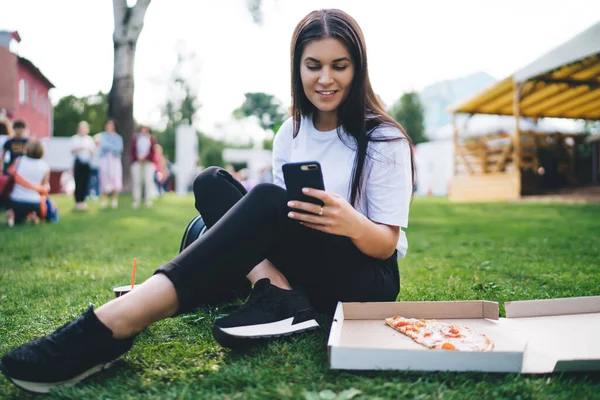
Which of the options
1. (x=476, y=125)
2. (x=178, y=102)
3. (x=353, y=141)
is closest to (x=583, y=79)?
(x=476, y=125)

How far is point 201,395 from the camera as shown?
131 centimetres

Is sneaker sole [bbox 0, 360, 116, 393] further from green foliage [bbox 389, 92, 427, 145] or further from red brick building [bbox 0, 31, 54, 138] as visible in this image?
green foliage [bbox 389, 92, 427, 145]

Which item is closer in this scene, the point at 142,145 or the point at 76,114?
the point at 142,145

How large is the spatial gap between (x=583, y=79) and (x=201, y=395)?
1247 centimetres

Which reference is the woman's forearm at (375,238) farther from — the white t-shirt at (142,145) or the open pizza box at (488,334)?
the white t-shirt at (142,145)

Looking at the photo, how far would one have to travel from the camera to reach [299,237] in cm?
175

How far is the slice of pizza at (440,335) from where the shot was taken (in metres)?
1.48

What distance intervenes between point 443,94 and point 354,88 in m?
57.9

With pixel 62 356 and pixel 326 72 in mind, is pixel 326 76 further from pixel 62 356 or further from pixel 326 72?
pixel 62 356

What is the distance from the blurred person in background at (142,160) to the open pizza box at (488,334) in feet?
27.2

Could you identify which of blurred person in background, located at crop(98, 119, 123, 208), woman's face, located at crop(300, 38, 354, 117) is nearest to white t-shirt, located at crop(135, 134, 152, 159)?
blurred person in background, located at crop(98, 119, 123, 208)

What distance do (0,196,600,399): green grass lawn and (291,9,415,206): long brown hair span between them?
711mm

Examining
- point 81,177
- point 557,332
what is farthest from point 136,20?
point 557,332

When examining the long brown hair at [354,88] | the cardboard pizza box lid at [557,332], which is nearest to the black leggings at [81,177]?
the long brown hair at [354,88]
